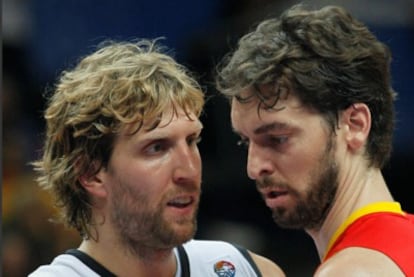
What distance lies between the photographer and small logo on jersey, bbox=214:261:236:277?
5078 millimetres

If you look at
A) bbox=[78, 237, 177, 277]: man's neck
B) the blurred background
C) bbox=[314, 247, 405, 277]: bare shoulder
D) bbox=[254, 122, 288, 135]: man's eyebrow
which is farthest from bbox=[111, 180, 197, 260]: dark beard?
the blurred background

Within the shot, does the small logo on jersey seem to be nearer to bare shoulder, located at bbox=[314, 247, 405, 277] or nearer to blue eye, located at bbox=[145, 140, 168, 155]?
blue eye, located at bbox=[145, 140, 168, 155]

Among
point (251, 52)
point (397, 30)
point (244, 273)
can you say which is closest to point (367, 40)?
point (251, 52)

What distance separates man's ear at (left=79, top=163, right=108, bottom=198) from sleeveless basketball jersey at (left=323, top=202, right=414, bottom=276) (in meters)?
1.31

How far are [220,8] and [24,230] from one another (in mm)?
3400

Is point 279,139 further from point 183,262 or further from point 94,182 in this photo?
point 94,182

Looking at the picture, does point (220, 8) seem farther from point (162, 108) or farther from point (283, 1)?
point (162, 108)

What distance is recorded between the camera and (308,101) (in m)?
4.39

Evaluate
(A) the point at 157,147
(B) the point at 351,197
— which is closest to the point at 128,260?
(A) the point at 157,147

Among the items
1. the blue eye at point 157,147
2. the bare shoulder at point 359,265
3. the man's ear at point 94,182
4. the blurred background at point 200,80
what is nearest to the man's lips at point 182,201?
the blue eye at point 157,147

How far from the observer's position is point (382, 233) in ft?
13.3

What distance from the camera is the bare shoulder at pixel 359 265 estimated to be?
3.76m

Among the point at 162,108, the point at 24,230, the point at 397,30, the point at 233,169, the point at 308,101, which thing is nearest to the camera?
the point at 308,101

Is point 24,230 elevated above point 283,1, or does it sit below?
below
